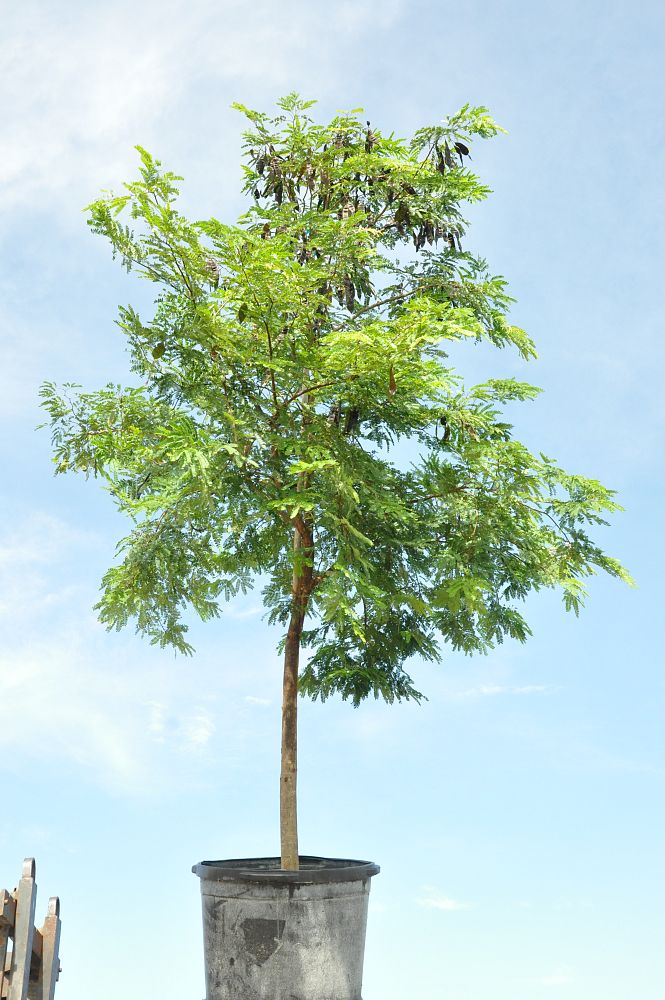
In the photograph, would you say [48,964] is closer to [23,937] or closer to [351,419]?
[23,937]

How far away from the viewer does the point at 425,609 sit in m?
6.43

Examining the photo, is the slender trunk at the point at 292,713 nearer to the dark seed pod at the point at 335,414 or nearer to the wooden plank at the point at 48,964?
the dark seed pod at the point at 335,414

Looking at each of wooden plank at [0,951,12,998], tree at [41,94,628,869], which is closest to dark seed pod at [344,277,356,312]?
tree at [41,94,628,869]

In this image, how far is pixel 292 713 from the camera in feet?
22.5

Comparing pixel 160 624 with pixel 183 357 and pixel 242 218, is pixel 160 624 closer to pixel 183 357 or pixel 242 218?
pixel 183 357

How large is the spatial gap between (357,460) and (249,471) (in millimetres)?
718

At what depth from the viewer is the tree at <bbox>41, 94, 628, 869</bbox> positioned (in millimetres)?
5805

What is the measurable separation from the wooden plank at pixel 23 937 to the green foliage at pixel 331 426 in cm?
204

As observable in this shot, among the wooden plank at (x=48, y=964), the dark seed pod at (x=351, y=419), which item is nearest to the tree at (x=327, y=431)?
the dark seed pod at (x=351, y=419)

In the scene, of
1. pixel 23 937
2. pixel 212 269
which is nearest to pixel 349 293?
pixel 212 269

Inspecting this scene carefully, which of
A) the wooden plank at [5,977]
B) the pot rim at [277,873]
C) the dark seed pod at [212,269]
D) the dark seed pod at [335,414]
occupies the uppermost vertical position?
the dark seed pod at [212,269]

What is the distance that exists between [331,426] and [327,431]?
0.16 m

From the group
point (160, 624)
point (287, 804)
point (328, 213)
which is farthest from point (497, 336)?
point (287, 804)

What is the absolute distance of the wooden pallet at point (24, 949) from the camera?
4.79 m
